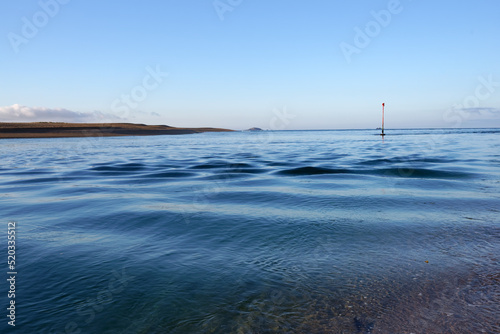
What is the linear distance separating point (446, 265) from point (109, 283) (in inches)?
183

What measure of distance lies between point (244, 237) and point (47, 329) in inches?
134

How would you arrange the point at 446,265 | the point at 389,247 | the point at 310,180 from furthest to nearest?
1. the point at 310,180
2. the point at 389,247
3. the point at 446,265

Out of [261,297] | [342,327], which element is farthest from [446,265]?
[261,297]

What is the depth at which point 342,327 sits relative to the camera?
324 cm

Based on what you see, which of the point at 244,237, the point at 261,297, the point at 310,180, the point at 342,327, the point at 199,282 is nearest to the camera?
the point at 342,327

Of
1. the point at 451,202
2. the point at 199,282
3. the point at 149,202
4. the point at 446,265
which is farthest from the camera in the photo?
the point at 149,202

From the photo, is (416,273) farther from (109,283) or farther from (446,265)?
(109,283)

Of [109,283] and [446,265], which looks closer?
[109,283]

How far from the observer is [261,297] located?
151 inches

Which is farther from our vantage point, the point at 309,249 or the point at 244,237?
the point at 244,237

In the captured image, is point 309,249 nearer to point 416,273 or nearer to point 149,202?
point 416,273

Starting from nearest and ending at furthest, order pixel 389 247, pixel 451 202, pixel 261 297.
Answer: pixel 261 297 → pixel 389 247 → pixel 451 202

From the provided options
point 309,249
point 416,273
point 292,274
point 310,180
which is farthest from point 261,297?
point 310,180

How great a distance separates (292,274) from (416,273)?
5.47ft
